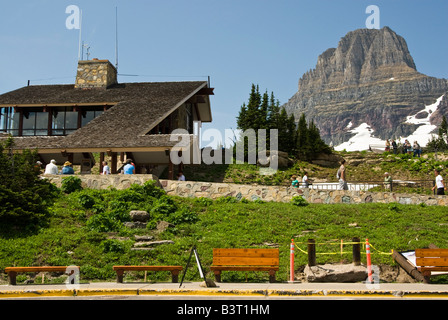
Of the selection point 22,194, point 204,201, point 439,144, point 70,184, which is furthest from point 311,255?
point 439,144

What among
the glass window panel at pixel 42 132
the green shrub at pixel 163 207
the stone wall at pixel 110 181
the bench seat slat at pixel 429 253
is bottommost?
the bench seat slat at pixel 429 253

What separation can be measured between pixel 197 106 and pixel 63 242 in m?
24.6

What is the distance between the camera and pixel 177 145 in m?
24.8

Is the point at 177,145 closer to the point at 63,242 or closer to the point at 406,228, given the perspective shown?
the point at 63,242

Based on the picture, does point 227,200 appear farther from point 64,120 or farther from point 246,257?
point 64,120

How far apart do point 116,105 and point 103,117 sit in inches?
91.0

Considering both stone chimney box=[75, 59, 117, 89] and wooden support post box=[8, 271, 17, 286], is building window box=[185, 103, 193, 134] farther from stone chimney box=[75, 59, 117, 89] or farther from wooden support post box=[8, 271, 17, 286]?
wooden support post box=[8, 271, 17, 286]

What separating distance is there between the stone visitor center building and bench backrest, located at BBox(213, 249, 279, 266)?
490 inches

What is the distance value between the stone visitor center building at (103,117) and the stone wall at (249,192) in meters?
2.95

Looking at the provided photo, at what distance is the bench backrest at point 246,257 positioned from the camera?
1272cm

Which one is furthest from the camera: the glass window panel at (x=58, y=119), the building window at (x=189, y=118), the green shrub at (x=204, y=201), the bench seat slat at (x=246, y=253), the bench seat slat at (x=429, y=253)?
the building window at (x=189, y=118)

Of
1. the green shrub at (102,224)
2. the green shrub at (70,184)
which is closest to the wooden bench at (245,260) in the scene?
the green shrub at (102,224)

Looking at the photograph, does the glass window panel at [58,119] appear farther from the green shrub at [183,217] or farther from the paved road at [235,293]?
the paved road at [235,293]

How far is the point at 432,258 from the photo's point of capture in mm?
12289
